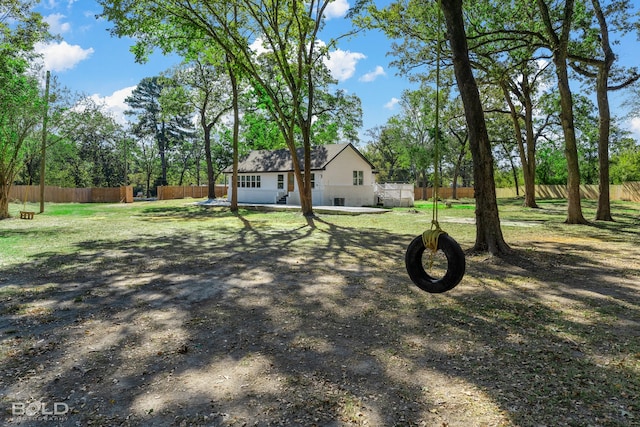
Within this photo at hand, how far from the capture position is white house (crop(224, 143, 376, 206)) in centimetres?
2761

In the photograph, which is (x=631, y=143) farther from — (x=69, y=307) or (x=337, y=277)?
(x=69, y=307)

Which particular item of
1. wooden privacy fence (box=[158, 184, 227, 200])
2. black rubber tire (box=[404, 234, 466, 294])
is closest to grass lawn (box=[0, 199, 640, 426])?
black rubber tire (box=[404, 234, 466, 294])

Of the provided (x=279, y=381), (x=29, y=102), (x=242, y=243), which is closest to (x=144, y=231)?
(x=242, y=243)

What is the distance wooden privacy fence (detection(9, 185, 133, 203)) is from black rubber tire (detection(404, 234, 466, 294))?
37052 mm

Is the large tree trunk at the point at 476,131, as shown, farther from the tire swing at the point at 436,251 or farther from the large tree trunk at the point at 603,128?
the large tree trunk at the point at 603,128

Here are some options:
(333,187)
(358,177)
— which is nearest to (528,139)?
(358,177)

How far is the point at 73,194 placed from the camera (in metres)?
36.7

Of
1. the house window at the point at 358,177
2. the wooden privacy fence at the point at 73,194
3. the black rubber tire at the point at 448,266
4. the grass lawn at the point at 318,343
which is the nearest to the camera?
the grass lawn at the point at 318,343

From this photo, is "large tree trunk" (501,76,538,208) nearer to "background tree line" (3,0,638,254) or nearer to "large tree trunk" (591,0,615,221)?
"background tree line" (3,0,638,254)

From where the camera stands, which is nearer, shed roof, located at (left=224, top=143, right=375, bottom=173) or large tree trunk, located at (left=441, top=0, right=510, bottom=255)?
large tree trunk, located at (left=441, top=0, right=510, bottom=255)

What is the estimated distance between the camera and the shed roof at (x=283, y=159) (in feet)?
92.6

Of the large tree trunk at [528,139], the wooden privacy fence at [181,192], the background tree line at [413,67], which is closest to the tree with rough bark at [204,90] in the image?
the background tree line at [413,67]

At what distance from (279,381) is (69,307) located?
3494mm

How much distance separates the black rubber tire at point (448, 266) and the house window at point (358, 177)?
25.7 m
